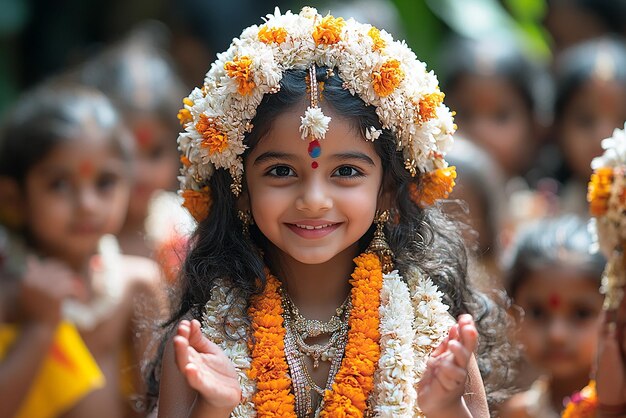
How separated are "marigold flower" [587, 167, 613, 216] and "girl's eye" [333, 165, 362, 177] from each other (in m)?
0.93

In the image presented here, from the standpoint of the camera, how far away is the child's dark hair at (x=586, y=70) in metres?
7.49

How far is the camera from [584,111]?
7.46 meters

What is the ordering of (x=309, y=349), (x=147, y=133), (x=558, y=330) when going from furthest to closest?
1. (x=147, y=133)
2. (x=558, y=330)
3. (x=309, y=349)

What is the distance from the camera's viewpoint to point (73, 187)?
17.7ft

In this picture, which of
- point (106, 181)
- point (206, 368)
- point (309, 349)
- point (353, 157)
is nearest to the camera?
point (206, 368)

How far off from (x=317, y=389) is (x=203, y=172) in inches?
31.2

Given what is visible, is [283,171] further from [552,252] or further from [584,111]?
[584,111]

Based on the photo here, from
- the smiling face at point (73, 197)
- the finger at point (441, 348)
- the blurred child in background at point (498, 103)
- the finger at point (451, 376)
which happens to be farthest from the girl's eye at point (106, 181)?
the blurred child in background at point (498, 103)

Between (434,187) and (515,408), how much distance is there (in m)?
1.82

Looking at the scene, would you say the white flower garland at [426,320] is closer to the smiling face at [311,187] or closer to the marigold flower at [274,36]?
the smiling face at [311,187]

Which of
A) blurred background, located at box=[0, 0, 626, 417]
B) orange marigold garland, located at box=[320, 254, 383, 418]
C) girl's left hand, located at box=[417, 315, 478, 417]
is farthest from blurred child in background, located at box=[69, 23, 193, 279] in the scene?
girl's left hand, located at box=[417, 315, 478, 417]

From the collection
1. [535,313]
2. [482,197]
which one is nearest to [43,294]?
[535,313]

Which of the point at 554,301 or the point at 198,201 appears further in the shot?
→ the point at 554,301

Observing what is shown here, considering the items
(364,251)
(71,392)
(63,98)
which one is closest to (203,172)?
(364,251)
